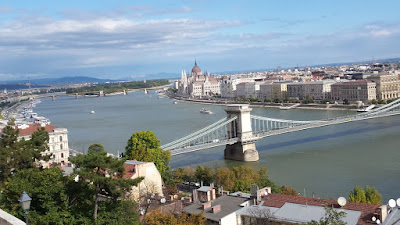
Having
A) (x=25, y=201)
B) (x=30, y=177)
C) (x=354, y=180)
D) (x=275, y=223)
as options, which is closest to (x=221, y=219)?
(x=275, y=223)

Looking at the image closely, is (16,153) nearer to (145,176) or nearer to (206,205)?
(145,176)

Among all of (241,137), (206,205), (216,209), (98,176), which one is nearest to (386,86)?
(241,137)

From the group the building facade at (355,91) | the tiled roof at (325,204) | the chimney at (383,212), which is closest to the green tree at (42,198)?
the tiled roof at (325,204)

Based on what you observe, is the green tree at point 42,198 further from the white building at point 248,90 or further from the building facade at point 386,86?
the white building at point 248,90

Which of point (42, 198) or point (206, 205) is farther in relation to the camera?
point (206, 205)

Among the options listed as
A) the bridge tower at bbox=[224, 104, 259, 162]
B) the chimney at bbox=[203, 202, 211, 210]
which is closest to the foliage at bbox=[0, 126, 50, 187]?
the chimney at bbox=[203, 202, 211, 210]
